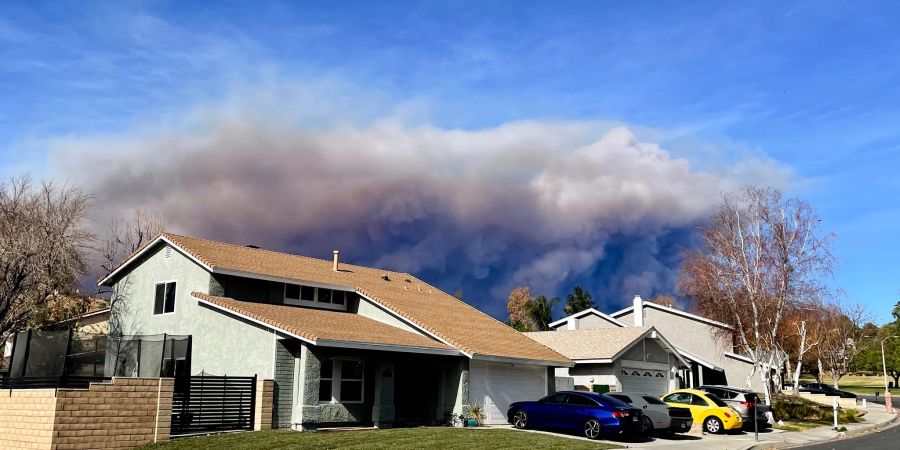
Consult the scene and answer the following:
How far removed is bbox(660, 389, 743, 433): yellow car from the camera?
27812mm

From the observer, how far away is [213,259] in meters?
28.3

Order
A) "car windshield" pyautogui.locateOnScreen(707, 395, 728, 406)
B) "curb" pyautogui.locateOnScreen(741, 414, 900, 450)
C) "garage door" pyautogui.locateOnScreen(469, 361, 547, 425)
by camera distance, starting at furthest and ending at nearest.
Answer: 1. "car windshield" pyautogui.locateOnScreen(707, 395, 728, 406)
2. "garage door" pyautogui.locateOnScreen(469, 361, 547, 425)
3. "curb" pyautogui.locateOnScreen(741, 414, 900, 450)

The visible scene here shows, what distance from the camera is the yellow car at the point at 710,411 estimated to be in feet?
91.2

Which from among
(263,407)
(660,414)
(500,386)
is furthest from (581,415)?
(263,407)

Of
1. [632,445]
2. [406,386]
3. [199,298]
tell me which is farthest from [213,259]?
[632,445]

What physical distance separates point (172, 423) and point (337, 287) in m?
11.0

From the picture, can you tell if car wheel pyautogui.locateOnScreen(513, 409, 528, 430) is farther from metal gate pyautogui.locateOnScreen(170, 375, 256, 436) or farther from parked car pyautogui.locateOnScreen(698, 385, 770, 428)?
metal gate pyautogui.locateOnScreen(170, 375, 256, 436)

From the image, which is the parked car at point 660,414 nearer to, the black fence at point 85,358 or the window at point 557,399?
the window at point 557,399

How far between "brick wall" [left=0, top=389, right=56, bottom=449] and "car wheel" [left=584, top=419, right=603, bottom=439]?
1497cm

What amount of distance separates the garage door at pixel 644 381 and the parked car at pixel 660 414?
8.37m

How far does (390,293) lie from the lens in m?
33.4

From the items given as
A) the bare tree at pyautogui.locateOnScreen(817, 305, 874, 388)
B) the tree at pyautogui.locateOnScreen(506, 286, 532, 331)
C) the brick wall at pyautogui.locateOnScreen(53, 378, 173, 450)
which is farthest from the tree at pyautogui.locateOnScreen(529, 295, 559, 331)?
the brick wall at pyautogui.locateOnScreen(53, 378, 173, 450)

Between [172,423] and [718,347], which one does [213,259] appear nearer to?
[172,423]

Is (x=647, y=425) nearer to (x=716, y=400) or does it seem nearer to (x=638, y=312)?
(x=716, y=400)
